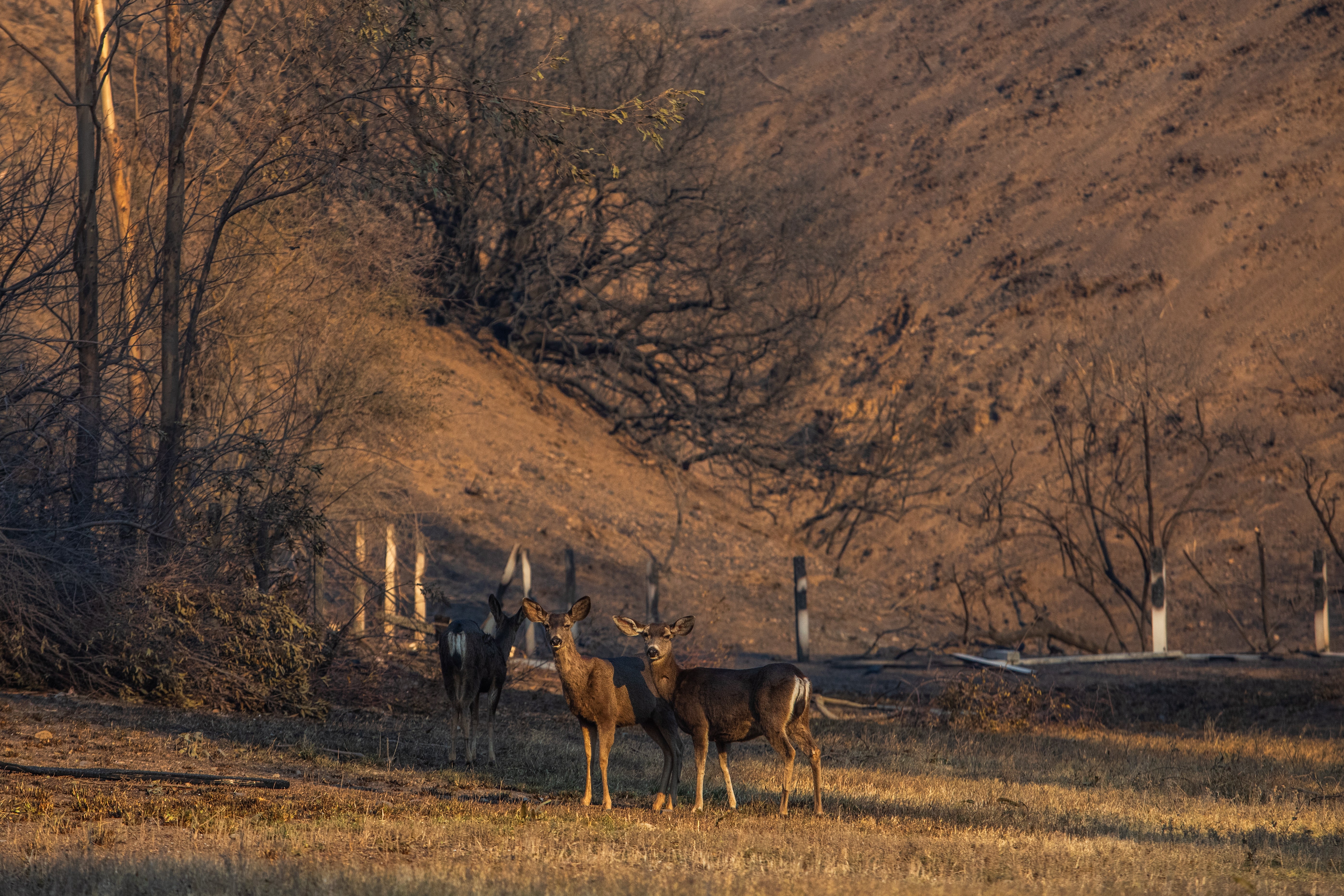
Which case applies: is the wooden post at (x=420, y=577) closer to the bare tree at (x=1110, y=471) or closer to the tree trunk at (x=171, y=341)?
the tree trunk at (x=171, y=341)

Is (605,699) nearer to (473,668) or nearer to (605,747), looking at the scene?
(605,747)

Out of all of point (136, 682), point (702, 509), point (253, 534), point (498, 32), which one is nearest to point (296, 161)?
point (253, 534)

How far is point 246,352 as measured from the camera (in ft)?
67.3

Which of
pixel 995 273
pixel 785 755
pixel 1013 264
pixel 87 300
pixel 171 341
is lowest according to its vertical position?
pixel 785 755

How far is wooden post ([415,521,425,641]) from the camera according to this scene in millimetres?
17812

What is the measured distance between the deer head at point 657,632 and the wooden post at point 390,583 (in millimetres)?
7274

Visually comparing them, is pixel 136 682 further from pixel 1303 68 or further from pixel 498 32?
pixel 1303 68

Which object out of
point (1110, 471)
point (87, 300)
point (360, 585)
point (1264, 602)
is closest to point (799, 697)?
point (87, 300)

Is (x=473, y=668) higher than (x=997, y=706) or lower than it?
higher

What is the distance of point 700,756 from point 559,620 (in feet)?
4.14

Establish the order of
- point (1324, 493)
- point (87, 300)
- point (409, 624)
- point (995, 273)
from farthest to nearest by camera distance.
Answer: point (995, 273) → point (1324, 493) → point (409, 624) → point (87, 300)

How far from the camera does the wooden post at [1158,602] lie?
2172 centimetres

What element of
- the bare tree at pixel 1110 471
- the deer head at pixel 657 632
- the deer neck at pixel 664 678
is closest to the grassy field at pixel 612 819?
the deer neck at pixel 664 678

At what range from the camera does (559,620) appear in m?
9.27
